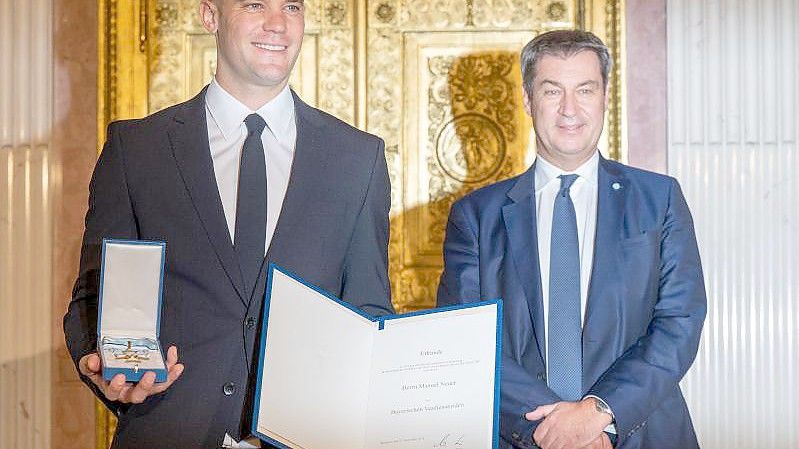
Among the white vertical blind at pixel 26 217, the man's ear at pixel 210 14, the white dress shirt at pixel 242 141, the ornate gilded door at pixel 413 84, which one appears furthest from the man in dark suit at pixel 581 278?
the white vertical blind at pixel 26 217

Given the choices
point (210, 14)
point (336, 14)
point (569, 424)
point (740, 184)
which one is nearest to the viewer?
point (210, 14)

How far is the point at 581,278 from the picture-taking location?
259 cm

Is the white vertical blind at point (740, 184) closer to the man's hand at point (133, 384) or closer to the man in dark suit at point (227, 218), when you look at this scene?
Answer: the man in dark suit at point (227, 218)

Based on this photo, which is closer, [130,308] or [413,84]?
[130,308]

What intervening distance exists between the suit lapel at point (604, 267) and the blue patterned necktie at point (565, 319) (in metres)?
0.03

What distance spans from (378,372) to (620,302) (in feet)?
2.37

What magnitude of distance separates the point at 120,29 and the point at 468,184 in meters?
1.51

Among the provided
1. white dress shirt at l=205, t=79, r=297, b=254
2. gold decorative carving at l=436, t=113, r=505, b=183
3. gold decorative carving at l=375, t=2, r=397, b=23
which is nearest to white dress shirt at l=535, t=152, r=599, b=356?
white dress shirt at l=205, t=79, r=297, b=254

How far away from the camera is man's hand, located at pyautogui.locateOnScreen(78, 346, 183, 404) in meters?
1.94

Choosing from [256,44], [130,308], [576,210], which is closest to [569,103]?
[576,210]

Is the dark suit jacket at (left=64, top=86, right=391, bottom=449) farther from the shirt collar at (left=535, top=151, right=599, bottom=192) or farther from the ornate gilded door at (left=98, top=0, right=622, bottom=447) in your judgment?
the ornate gilded door at (left=98, top=0, right=622, bottom=447)

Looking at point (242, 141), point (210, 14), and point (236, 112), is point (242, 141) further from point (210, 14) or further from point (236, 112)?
point (210, 14)

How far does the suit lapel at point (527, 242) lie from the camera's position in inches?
100

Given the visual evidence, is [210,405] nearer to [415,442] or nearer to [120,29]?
[415,442]
